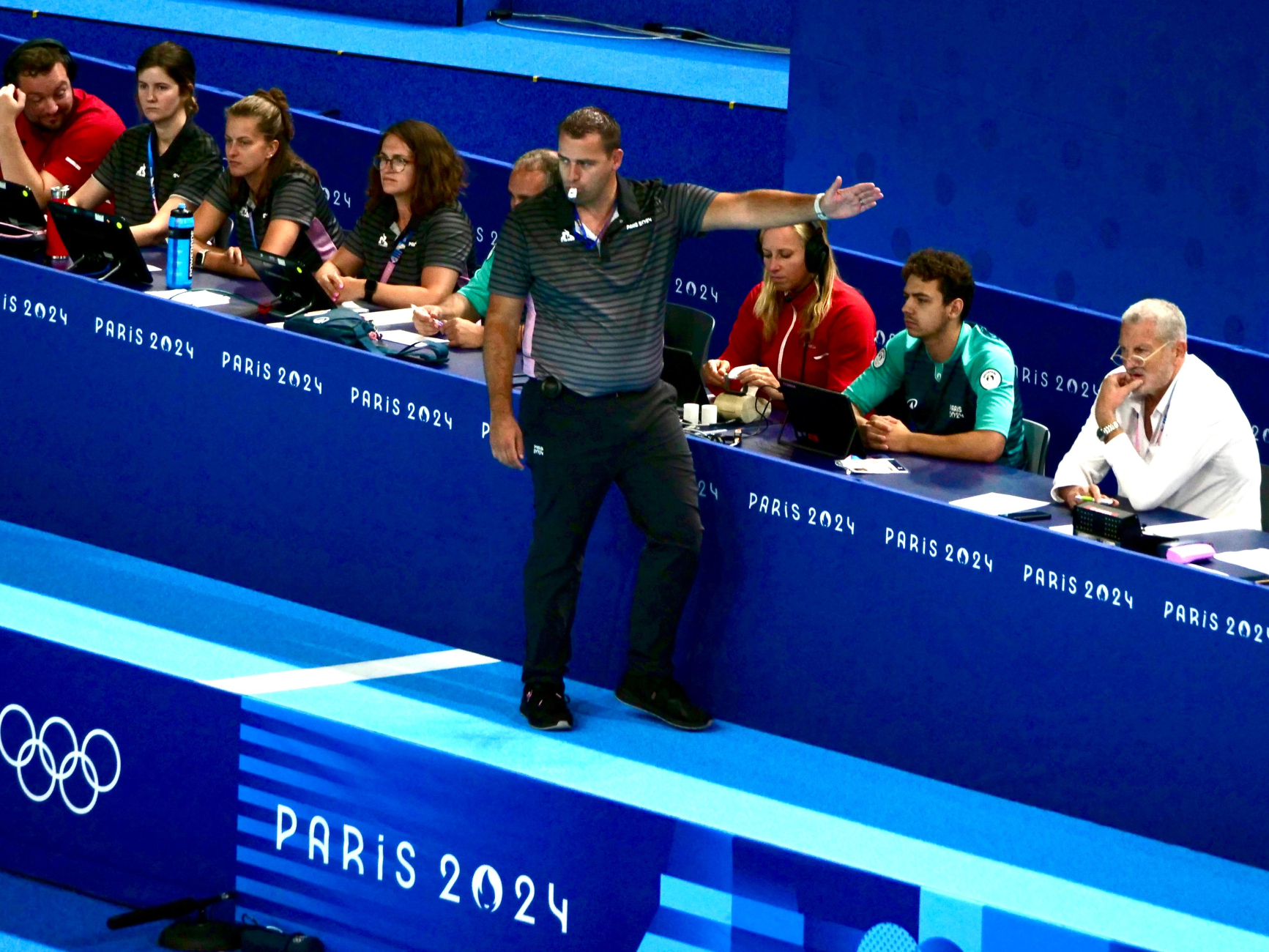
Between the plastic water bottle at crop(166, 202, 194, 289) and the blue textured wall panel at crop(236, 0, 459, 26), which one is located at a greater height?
the blue textured wall panel at crop(236, 0, 459, 26)

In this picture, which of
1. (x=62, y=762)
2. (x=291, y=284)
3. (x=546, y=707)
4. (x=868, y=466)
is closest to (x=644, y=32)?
(x=291, y=284)

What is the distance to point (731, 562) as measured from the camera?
4.91m

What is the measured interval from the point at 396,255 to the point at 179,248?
78 cm

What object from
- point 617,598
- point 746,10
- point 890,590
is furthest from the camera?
point 746,10

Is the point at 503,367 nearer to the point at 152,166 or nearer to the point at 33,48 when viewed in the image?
the point at 152,166

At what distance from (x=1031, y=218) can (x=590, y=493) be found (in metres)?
3.25

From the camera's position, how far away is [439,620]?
534 cm

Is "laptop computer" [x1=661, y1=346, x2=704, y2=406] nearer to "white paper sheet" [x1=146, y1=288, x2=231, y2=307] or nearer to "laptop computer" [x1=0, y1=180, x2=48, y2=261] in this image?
"white paper sheet" [x1=146, y1=288, x2=231, y2=307]

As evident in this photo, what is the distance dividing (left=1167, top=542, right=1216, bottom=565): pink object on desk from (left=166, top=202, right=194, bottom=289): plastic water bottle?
3.08 metres

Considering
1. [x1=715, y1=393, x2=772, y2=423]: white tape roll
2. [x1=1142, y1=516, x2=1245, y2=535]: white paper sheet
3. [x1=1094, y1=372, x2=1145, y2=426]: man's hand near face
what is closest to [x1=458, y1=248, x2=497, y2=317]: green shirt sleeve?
[x1=715, y1=393, x2=772, y2=423]: white tape roll

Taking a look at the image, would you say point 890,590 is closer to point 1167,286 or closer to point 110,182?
point 1167,286

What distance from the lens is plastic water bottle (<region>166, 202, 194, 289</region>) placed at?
5.84 meters

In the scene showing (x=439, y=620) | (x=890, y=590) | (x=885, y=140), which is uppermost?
(x=885, y=140)

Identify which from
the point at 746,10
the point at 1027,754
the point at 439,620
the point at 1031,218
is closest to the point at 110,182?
the point at 439,620
